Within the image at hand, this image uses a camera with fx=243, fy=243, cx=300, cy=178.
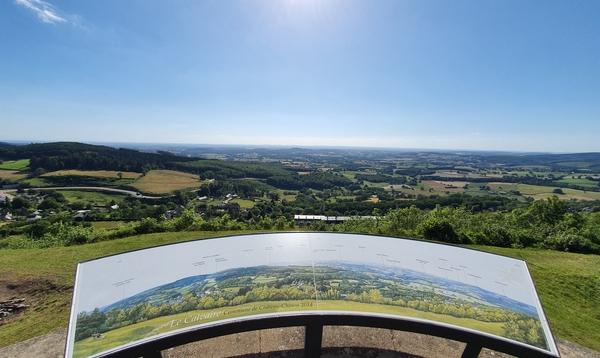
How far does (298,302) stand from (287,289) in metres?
0.35

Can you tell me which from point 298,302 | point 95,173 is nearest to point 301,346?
point 298,302

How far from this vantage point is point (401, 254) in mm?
6176

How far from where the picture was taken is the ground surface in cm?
592

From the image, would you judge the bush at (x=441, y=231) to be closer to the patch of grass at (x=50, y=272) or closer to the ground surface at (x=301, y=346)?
the ground surface at (x=301, y=346)

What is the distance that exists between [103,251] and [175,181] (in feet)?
237

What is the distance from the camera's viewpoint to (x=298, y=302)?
4750 millimetres

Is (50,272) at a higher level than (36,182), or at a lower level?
higher

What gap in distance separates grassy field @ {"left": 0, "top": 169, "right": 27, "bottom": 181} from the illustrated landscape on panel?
9423cm

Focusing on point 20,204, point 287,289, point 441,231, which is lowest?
point 20,204

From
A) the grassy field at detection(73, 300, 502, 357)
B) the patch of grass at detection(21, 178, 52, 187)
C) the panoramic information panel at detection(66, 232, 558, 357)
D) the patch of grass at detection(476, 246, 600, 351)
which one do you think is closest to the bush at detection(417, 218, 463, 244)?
the patch of grass at detection(476, 246, 600, 351)

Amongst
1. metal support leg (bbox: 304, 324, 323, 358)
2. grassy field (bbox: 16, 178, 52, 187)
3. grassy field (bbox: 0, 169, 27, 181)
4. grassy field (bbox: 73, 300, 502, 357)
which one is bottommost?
grassy field (bbox: 16, 178, 52, 187)

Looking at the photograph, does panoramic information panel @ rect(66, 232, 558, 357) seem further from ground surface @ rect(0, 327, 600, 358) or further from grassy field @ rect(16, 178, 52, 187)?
grassy field @ rect(16, 178, 52, 187)

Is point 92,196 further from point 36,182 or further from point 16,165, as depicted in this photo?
point 16,165

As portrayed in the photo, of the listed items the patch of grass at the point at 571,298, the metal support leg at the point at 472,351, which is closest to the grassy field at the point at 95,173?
the metal support leg at the point at 472,351
